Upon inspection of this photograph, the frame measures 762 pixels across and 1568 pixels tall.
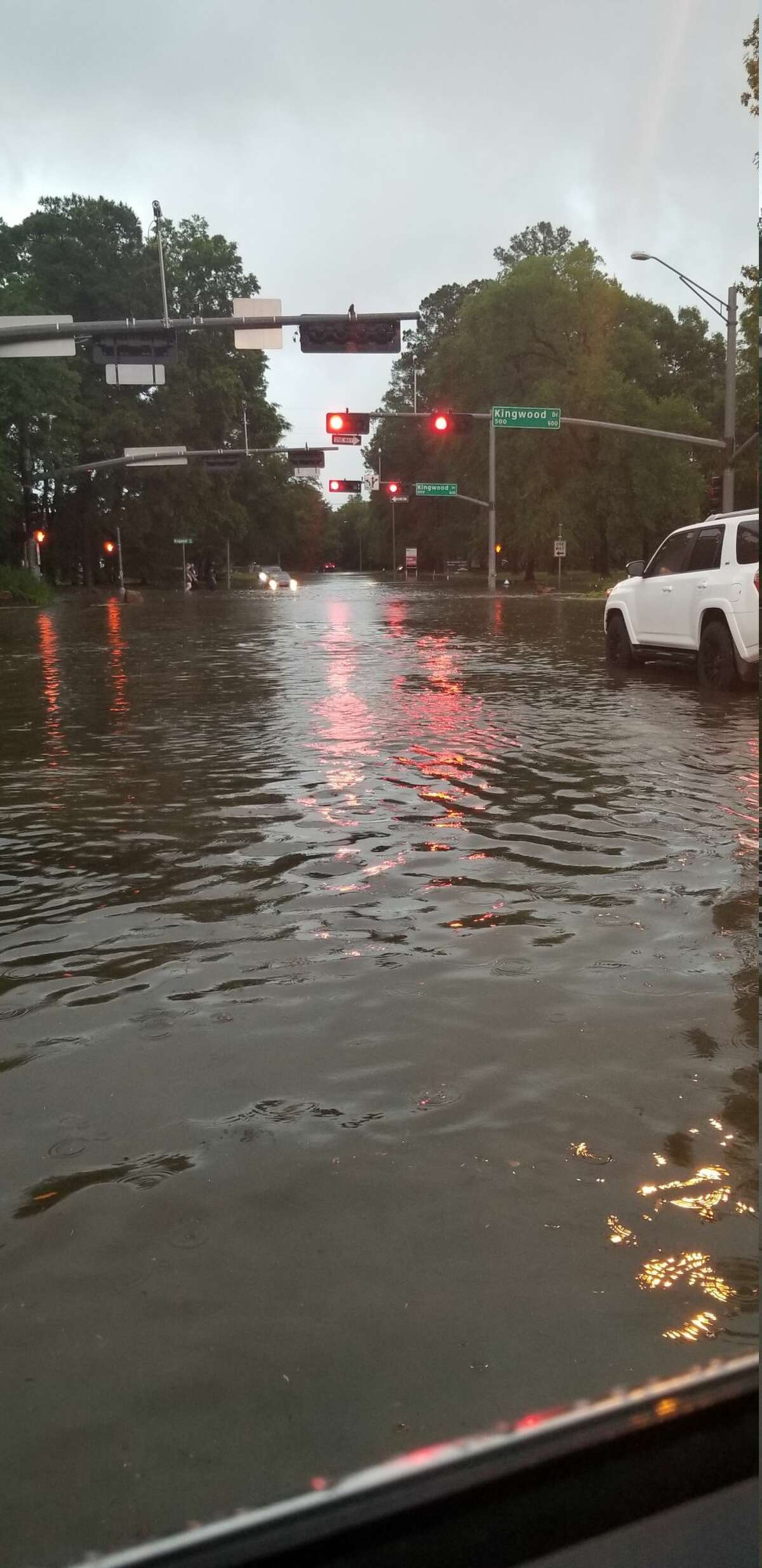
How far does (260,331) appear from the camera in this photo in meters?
28.4

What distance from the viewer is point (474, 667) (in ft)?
60.6

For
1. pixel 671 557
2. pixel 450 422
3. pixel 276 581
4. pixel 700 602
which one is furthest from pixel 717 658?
pixel 276 581

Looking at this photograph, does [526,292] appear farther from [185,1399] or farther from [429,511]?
[185,1399]

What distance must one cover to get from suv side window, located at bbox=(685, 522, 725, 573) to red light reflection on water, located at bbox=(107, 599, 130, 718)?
626 cm

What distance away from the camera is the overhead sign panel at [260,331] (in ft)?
92.5

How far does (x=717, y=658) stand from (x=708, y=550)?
45.8 inches

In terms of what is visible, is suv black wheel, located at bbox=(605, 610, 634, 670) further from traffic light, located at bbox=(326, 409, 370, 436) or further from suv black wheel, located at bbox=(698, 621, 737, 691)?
traffic light, located at bbox=(326, 409, 370, 436)

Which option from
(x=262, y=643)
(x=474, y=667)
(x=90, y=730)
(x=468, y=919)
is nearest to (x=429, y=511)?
(x=262, y=643)

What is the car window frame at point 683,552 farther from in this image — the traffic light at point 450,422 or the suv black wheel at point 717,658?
the traffic light at point 450,422

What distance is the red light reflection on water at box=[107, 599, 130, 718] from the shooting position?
14.2 meters

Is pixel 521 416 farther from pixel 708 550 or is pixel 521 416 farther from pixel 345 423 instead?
pixel 708 550

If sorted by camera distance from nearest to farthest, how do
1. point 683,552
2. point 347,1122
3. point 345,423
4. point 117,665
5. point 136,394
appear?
point 347,1122, point 683,552, point 117,665, point 345,423, point 136,394

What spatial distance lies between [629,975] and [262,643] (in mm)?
21205

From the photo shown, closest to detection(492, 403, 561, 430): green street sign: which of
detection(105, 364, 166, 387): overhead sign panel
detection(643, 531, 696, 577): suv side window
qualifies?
detection(105, 364, 166, 387): overhead sign panel
